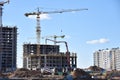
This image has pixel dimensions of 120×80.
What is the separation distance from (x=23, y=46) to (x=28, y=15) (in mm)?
68858

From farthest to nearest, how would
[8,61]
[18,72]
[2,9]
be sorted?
[8,61] < [2,9] < [18,72]

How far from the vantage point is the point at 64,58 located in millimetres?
171500

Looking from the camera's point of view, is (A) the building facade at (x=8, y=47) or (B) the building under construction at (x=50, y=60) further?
(B) the building under construction at (x=50, y=60)

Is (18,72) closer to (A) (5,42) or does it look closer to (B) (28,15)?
(B) (28,15)

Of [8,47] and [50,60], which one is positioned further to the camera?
[50,60]

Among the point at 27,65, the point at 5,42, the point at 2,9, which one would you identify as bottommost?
the point at 27,65

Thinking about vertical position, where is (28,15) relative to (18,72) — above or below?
above

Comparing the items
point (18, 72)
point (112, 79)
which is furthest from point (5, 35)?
point (112, 79)

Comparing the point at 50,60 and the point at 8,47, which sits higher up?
the point at 8,47

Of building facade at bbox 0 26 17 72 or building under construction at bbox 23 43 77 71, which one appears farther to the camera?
building under construction at bbox 23 43 77 71

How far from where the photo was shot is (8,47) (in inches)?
6501

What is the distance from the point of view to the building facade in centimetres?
16025

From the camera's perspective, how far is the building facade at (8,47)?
526ft

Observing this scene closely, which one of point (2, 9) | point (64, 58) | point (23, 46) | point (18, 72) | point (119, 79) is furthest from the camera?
point (23, 46)
